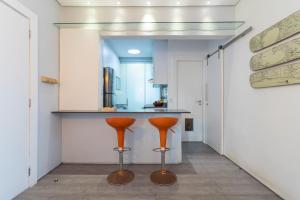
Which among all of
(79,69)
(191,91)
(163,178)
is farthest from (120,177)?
(191,91)

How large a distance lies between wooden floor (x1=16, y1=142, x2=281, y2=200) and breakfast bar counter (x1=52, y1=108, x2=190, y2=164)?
174 millimetres

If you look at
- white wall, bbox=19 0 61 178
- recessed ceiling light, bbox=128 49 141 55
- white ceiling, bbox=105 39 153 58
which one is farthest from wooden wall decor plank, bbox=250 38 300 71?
recessed ceiling light, bbox=128 49 141 55

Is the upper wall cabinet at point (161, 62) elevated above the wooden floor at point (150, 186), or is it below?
above

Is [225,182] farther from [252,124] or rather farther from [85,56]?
[85,56]

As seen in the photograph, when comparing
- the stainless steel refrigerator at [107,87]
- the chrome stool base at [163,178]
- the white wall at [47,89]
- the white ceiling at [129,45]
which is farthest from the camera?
the white ceiling at [129,45]

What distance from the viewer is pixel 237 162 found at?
3.80 metres

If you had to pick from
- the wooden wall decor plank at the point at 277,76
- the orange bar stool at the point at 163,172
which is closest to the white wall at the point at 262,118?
the wooden wall decor plank at the point at 277,76

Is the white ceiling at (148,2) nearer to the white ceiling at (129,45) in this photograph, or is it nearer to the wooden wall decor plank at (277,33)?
the wooden wall decor plank at (277,33)

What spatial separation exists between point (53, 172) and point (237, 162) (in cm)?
309

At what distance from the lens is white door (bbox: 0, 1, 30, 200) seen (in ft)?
7.87

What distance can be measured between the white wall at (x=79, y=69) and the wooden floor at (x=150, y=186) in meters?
1.15

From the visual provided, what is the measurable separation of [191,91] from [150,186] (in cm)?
348

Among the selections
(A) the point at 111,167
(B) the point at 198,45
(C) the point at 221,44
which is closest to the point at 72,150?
(A) the point at 111,167

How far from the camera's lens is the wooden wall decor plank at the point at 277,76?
7.60ft
